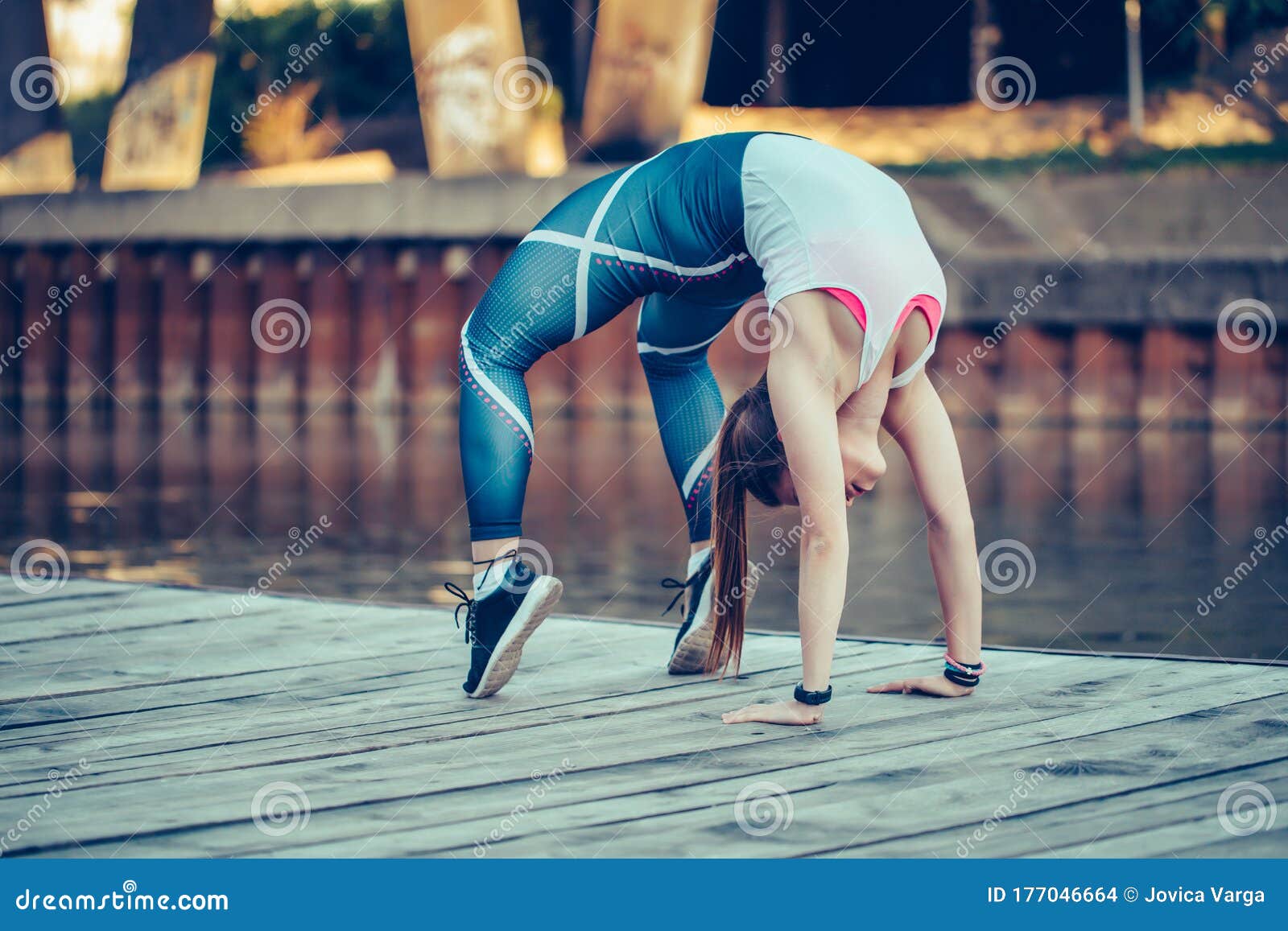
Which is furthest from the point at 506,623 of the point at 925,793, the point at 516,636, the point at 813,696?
the point at 925,793

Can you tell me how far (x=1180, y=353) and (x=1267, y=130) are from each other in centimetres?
665

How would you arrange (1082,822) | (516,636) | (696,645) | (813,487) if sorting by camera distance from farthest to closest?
(696,645)
(516,636)
(813,487)
(1082,822)

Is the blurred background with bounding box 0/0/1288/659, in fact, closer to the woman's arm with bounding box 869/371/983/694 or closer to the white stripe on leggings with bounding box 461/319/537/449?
the woman's arm with bounding box 869/371/983/694

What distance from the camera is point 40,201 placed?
15766 millimetres

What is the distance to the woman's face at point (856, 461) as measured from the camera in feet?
10.9

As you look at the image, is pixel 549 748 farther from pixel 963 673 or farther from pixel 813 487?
pixel 963 673

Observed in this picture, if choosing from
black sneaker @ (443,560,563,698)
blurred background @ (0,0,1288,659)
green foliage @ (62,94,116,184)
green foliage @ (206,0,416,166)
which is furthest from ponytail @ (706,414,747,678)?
green foliage @ (62,94,116,184)

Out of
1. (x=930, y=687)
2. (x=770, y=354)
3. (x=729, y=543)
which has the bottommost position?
(x=930, y=687)

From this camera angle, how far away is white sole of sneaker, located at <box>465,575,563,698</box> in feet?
11.3

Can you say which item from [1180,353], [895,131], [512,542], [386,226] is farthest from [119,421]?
[512,542]

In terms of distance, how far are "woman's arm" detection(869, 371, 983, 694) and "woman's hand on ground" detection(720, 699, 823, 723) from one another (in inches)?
15.6

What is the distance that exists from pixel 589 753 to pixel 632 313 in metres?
10.2

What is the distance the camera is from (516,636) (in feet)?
11.3

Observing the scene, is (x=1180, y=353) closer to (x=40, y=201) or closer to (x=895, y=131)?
(x=895, y=131)
